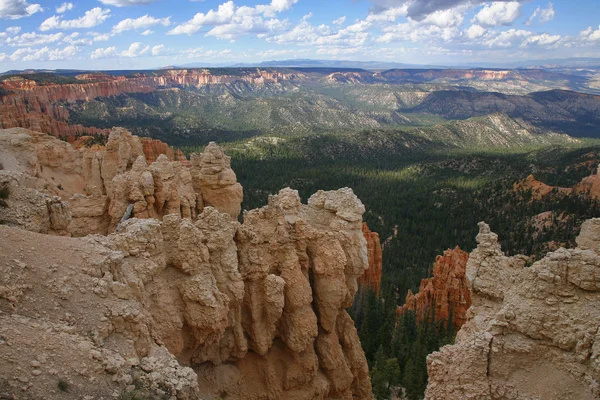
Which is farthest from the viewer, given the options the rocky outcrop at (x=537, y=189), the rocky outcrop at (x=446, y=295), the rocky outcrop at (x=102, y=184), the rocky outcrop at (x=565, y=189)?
the rocky outcrop at (x=537, y=189)

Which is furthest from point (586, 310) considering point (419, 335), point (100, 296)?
point (419, 335)

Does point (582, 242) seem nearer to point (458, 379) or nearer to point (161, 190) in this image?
point (458, 379)

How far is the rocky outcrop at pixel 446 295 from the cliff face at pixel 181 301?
21.3 metres

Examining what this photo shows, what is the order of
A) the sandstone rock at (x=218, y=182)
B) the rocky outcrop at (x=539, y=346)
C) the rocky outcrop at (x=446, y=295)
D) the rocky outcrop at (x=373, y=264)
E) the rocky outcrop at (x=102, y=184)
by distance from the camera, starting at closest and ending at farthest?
the rocky outcrop at (x=539, y=346) → the rocky outcrop at (x=102, y=184) → the sandstone rock at (x=218, y=182) → the rocky outcrop at (x=446, y=295) → the rocky outcrop at (x=373, y=264)

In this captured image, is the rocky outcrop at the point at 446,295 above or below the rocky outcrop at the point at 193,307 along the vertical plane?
below

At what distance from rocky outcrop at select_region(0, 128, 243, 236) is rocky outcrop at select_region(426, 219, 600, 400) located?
10.7 metres

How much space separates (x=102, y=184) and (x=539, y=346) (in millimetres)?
24801

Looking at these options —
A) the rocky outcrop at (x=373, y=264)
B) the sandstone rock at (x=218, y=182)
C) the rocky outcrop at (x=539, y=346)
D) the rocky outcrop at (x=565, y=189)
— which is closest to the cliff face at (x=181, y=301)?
the sandstone rock at (x=218, y=182)

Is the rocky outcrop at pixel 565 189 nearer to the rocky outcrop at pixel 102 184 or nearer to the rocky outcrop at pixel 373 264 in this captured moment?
the rocky outcrop at pixel 373 264

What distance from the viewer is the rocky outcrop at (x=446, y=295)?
33.6 meters

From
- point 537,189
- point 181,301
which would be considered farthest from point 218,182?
point 537,189

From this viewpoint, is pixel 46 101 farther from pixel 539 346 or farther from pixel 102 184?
pixel 539 346

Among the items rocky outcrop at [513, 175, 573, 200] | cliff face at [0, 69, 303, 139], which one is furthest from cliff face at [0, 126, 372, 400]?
rocky outcrop at [513, 175, 573, 200]

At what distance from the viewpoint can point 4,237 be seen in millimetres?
8312
